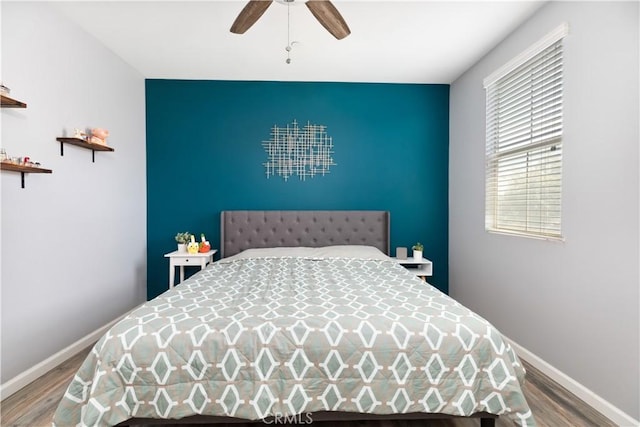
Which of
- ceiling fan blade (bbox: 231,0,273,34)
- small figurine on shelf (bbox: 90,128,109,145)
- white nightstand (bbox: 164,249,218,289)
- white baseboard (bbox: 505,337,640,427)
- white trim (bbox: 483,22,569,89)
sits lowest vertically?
white baseboard (bbox: 505,337,640,427)

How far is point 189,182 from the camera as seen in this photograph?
152 inches

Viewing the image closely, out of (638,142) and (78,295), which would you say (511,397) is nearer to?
(638,142)

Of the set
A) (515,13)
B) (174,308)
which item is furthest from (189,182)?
(515,13)

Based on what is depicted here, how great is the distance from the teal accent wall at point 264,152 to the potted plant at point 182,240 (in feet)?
0.72

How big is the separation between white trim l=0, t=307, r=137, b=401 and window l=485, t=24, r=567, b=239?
12.2ft

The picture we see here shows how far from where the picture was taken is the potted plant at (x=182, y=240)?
11.7ft

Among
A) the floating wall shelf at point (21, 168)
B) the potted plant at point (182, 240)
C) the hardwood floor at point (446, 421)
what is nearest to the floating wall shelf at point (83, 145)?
the floating wall shelf at point (21, 168)

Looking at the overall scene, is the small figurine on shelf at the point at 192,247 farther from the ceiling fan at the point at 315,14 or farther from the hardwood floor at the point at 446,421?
the ceiling fan at the point at 315,14

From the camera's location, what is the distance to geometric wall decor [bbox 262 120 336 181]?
3.89 metres

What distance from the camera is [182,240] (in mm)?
3564

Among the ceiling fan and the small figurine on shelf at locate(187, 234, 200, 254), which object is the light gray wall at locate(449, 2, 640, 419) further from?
the small figurine on shelf at locate(187, 234, 200, 254)

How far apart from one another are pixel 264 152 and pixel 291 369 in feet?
9.16

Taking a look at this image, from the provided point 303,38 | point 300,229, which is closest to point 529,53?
point 303,38

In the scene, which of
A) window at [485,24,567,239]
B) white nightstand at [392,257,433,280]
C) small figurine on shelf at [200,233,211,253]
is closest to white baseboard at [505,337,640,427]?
window at [485,24,567,239]
